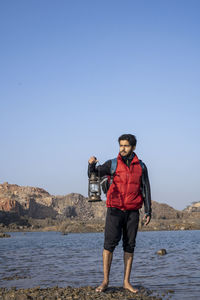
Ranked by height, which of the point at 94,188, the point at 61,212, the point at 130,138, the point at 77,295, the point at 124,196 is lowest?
the point at 61,212

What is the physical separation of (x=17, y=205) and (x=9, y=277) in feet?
284

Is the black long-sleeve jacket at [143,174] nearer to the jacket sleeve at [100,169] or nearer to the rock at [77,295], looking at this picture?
the jacket sleeve at [100,169]

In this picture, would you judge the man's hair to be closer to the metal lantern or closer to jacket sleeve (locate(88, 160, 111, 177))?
jacket sleeve (locate(88, 160, 111, 177))

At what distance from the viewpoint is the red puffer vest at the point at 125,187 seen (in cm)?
516

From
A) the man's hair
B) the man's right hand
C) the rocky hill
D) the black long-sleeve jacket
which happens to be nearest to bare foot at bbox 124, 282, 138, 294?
the black long-sleeve jacket

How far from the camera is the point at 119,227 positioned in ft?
17.2

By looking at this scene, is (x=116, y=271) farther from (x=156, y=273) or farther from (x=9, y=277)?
(x=9, y=277)

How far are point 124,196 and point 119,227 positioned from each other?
492 mm

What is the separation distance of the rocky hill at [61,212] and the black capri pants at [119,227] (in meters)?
50.3

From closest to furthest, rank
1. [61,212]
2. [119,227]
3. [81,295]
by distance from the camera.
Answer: [81,295]
[119,227]
[61,212]

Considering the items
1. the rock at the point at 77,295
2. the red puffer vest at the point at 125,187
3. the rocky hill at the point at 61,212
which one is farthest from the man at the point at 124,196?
the rocky hill at the point at 61,212

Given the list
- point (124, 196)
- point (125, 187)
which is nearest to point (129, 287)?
point (124, 196)

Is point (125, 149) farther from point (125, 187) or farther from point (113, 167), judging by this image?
point (125, 187)

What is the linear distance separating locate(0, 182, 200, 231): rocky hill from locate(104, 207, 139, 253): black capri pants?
50333 millimetres
